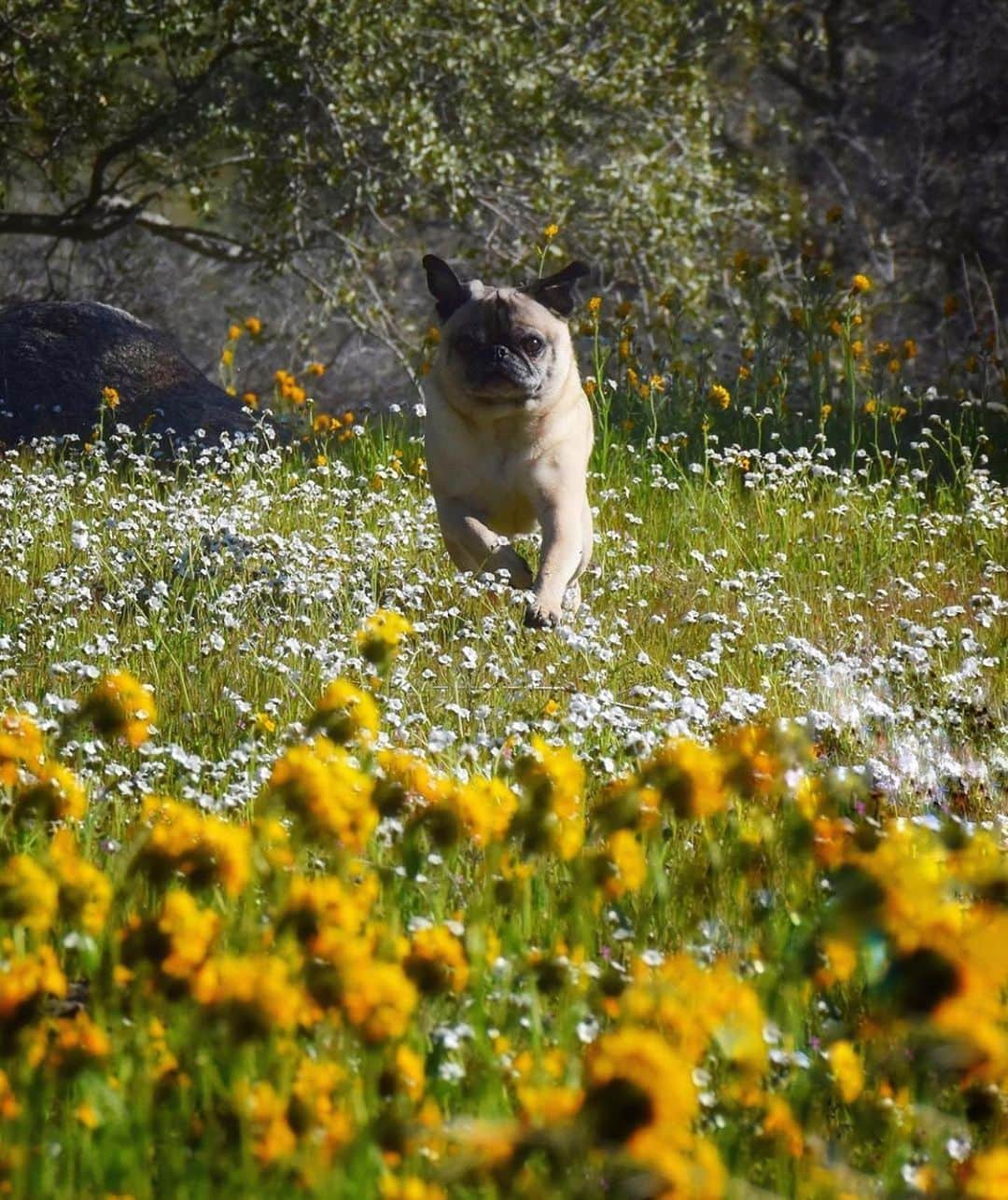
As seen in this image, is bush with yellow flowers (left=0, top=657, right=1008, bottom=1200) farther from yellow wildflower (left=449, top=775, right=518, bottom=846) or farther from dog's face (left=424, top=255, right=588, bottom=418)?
dog's face (left=424, top=255, right=588, bottom=418)

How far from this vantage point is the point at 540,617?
227 inches

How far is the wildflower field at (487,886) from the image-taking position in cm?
201

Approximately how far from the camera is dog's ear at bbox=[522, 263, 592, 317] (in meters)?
6.76

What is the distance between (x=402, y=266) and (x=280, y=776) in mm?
15936

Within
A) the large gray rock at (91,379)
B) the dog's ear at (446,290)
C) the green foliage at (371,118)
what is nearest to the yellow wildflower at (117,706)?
the dog's ear at (446,290)

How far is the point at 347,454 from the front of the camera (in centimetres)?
922

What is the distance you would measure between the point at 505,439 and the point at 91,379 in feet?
14.0

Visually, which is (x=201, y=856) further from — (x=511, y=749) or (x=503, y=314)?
(x=503, y=314)

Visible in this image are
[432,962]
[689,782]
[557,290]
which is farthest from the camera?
[557,290]

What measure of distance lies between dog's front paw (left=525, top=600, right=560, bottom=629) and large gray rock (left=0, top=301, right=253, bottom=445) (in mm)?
4139

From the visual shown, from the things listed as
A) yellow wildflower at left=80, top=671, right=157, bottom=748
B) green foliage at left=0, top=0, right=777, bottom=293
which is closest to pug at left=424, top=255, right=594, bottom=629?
yellow wildflower at left=80, top=671, right=157, bottom=748

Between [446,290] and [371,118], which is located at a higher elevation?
[446,290]

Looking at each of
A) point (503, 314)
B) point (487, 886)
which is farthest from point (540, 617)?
point (487, 886)

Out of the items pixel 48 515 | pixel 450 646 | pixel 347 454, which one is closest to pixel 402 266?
pixel 347 454
